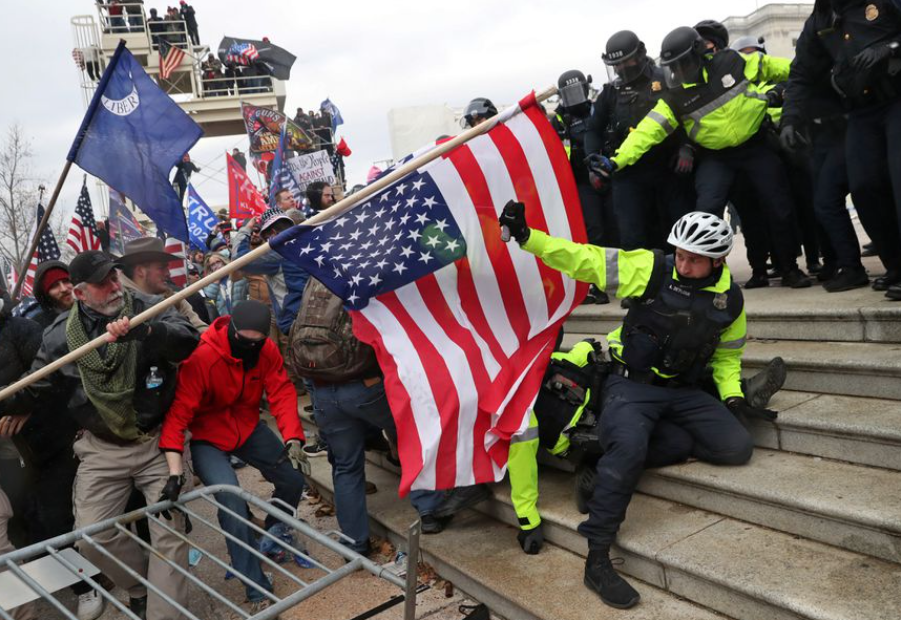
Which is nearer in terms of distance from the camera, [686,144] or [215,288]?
[686,144]

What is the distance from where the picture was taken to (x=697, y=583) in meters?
3.36

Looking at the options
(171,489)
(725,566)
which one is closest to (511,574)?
(725,566)

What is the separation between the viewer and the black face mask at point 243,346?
14.7 ft

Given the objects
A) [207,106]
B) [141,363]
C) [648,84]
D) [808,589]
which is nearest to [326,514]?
[141,363]

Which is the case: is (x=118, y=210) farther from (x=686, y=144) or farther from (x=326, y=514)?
(x=686, y=144)

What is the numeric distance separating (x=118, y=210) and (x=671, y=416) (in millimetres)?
7502

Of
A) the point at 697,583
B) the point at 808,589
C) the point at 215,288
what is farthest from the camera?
the point at 215,288

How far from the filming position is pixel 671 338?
13.1ft

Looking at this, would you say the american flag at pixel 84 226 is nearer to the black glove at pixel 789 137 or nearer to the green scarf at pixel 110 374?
the green scarf at pixel 110 374

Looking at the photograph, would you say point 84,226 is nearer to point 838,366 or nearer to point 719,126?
point 719,126

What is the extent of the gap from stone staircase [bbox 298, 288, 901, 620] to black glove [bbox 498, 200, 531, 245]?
1576 millimetres

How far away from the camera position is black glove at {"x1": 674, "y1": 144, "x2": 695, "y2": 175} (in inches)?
231

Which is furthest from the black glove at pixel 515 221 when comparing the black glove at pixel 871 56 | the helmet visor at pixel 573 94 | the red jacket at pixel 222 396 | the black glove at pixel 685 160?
the black glove at pixel 685 160

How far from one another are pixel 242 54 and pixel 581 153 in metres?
25.7
